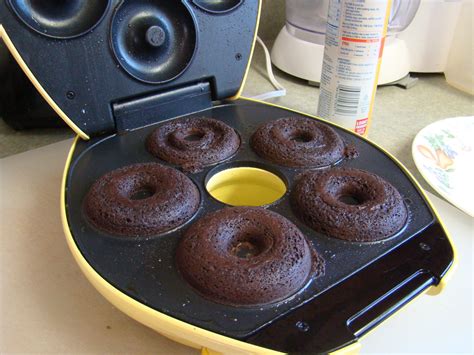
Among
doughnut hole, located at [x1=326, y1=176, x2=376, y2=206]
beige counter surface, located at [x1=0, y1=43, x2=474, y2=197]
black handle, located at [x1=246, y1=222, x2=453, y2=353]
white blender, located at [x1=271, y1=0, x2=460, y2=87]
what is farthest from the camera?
white blender, located at [x1=271, y1=0, x2=460, y2=87]

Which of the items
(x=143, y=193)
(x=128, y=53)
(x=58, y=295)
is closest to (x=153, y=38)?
(x=128, y=53)

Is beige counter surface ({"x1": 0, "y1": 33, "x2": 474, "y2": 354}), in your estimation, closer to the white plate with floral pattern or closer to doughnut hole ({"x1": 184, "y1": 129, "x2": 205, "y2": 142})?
the white plate with floral pattern

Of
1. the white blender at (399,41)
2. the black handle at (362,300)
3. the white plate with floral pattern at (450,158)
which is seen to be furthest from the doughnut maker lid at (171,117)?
the white blender at (399,41)

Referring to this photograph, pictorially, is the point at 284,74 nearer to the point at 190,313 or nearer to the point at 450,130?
the point at 450,130

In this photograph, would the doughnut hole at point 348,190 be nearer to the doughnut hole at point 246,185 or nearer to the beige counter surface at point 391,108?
the doughnut hole at point 246,185

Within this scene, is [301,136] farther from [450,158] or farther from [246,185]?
[450,158]

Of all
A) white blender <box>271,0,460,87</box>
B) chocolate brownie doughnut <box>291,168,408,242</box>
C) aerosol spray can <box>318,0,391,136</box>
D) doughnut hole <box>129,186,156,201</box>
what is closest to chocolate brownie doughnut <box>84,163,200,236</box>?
doughnut hole <box>129,186,156,201</box>

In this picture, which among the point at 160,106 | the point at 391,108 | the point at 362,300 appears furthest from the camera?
the point at 391,108
